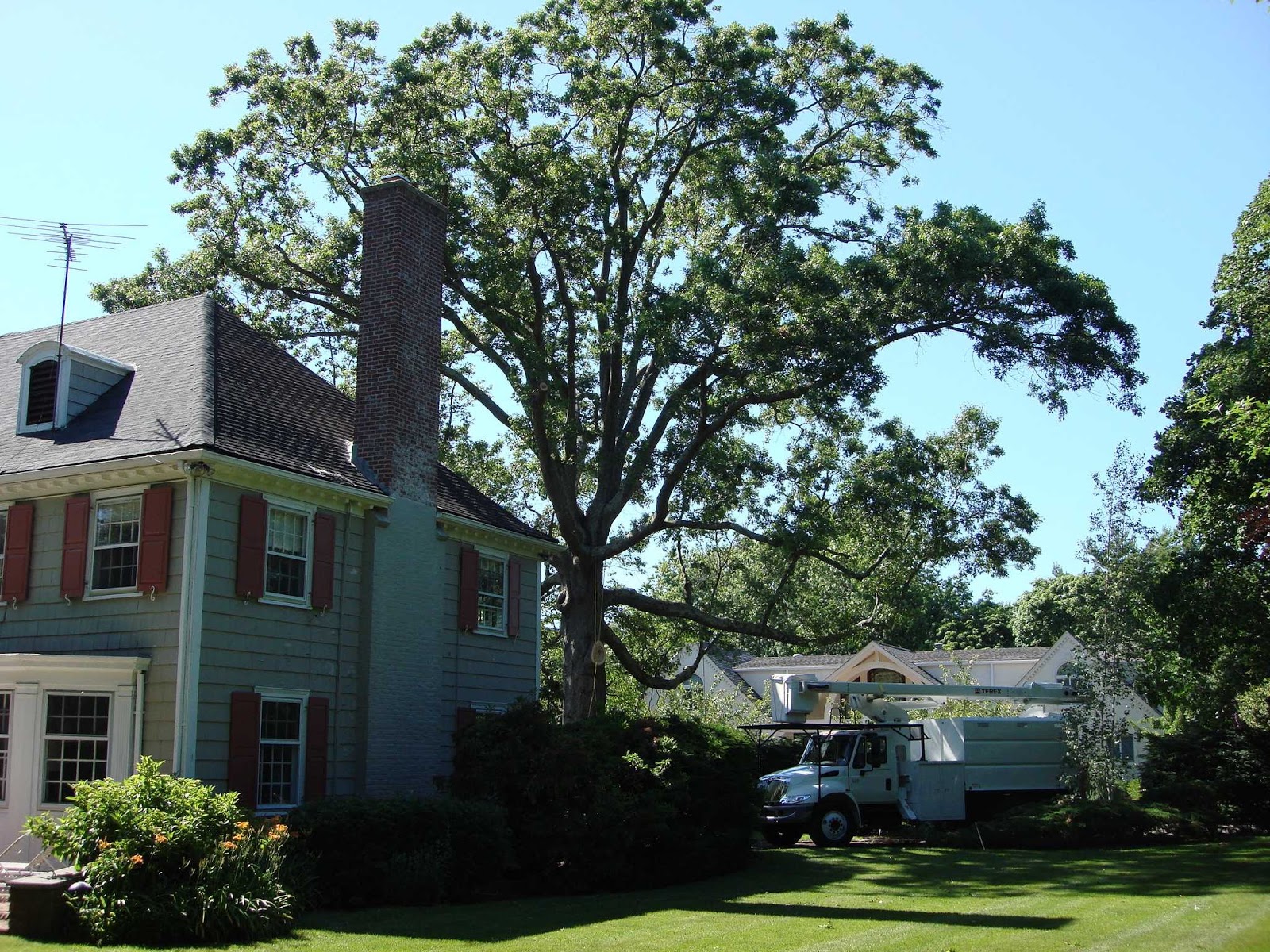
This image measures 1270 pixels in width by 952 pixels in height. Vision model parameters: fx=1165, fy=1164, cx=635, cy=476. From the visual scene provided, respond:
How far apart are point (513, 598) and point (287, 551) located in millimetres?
5677

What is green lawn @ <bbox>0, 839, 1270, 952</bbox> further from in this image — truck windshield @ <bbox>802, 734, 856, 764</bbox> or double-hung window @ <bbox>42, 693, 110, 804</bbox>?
double-hung window @ <bbox>42, 693, 110, 804</bbox>

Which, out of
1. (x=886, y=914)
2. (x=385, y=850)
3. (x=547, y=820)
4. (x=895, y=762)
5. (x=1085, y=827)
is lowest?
(x=886, y=914)

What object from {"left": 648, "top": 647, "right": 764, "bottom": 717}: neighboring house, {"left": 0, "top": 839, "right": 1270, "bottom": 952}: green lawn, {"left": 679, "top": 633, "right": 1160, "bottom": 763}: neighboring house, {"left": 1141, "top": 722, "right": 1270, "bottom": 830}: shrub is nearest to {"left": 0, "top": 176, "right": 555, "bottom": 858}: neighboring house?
{"left": 0, "top": 839, "right": 1270, "bottom": 952}: green lawn

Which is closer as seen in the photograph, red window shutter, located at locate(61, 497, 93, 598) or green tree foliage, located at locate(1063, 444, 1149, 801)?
red window shutter, located at locate(61, 497, 93, 598)

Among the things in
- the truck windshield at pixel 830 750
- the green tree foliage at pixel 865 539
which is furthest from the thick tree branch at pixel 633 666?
the truck windshield at pixel 830 750

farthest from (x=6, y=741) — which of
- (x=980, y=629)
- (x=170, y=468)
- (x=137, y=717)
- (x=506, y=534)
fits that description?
(x=980, y=629)

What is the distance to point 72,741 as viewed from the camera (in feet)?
50.4

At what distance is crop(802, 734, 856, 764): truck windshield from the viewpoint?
22609 millimetres

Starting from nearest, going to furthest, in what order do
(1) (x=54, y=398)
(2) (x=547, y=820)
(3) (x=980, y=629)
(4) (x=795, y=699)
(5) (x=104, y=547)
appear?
(5) (x=104, y=547)
(2) (x=547, y=820)
(1) (x=54, y=398)
(4) (x=795, y=699)
(3) (x=980, y=629)

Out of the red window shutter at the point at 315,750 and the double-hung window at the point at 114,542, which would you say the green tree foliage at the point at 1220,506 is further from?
the double-hung window at the point at 114,542

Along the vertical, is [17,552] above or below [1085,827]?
above

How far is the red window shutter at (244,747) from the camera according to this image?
15.3 m

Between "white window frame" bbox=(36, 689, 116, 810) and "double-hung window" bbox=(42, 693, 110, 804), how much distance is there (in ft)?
0.03

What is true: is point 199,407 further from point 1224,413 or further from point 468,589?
point 1224,413
